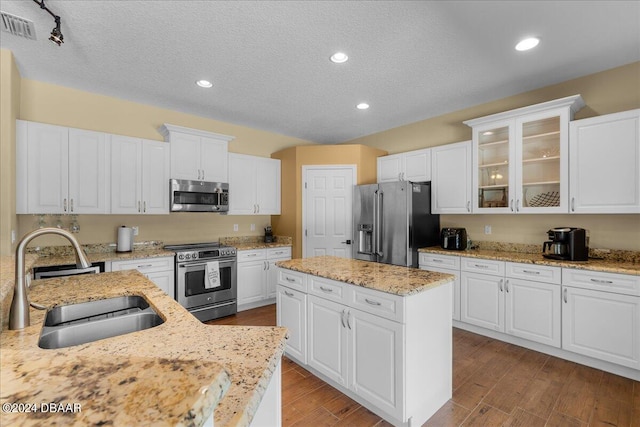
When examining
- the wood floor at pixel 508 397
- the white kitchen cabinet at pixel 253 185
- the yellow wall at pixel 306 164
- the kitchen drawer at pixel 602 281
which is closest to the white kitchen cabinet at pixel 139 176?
the white kitchen cabinet at pixel 253 185

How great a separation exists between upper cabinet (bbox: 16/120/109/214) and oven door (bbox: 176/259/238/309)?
113cm

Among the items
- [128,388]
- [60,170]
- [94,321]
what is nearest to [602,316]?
[128,388]

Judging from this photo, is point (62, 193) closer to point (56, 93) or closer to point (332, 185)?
point (56, 93)

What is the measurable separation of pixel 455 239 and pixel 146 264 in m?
3.68

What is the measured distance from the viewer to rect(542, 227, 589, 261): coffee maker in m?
2.79

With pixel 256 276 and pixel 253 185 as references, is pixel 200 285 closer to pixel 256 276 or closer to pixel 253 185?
pixel 256 276

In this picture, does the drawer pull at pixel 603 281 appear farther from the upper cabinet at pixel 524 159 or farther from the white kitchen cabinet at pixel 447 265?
the white kitchen cabinet at pixel 447 265

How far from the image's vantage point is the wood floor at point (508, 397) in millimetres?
1969

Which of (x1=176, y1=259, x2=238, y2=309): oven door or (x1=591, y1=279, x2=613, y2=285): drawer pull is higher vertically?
(x1=591, y1=279, x2=613, y2=285): drawer pull

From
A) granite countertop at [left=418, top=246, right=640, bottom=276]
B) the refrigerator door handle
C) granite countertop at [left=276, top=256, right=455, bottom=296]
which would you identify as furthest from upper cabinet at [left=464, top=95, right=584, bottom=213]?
granite countertop at [left=276, top=256, right=455, bottom=296]

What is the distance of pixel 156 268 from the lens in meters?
3.42

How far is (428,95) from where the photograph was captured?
357 centimetres

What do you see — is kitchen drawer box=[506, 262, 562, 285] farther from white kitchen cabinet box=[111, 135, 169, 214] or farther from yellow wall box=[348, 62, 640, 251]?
white kitchen cabinet box=[111, 135, 169, 214]

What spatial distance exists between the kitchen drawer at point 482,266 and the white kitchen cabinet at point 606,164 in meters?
0.85
